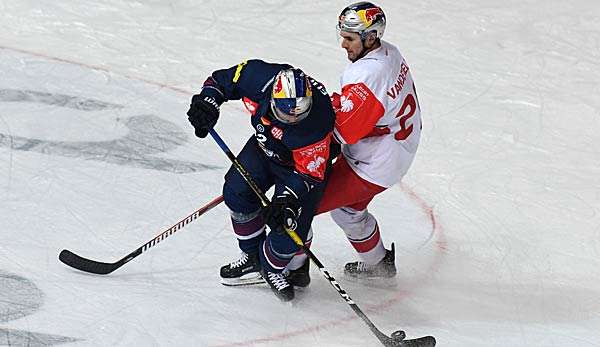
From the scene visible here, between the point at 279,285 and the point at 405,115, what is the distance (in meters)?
0.81

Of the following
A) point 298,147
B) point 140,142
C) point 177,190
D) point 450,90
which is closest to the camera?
point 298,147

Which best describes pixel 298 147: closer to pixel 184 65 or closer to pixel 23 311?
pixel 23 311

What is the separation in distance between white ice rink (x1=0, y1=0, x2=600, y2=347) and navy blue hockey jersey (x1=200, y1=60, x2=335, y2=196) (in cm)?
60

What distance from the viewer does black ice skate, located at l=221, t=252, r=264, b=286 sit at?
4.28m

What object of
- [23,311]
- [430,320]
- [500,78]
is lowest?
[500,78]

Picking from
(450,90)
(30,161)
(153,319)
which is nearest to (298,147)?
(153,319)

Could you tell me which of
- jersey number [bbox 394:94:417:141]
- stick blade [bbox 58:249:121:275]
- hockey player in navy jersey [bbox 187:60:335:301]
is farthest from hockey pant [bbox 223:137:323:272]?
stick blade [bbox 58:249:121:275]

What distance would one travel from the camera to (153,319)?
3986 millimetres

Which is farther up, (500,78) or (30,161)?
(30,161)

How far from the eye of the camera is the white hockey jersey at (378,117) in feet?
12.8

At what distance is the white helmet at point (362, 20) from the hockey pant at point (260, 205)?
1.84 ft

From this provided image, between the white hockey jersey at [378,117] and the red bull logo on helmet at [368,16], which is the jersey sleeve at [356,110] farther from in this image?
the red bull logo on helmet at [368,16]

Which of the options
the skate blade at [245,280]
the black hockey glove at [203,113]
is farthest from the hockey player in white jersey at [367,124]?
the black hockey glove at [203,113]

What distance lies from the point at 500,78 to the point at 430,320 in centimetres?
259
